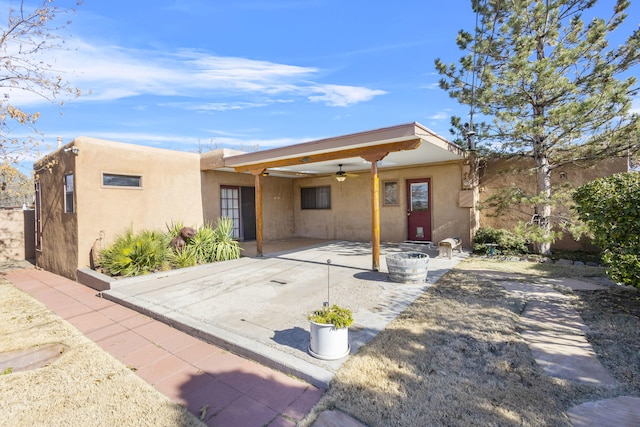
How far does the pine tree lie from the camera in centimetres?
650

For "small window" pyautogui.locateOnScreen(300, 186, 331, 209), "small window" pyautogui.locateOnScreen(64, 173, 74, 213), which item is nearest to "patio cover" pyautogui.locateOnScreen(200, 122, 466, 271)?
"small window" pyautogui.locateOnScreen(300, 186, 331, 209)

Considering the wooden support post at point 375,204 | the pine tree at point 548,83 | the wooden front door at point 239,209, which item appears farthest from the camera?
the wooden front door at point 239,209

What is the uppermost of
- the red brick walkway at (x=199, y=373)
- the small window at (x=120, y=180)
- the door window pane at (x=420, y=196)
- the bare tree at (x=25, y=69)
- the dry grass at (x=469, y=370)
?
the bare tree at (x=25, y=69)

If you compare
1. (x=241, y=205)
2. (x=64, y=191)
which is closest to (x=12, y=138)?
(x=64, y=191)

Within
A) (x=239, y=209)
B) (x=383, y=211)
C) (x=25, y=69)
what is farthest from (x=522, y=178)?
(x=25, y=69)

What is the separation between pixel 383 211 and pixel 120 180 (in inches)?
298

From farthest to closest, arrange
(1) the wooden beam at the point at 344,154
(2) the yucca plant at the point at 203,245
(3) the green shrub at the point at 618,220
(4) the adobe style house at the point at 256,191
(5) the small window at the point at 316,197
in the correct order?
(5) the small window at the point at 316,197 → (2) the yucca plant at the point at 203,245 → (4) the adobe style house at the point at 256,191 → (1) the wooden beam at the point at 344,154 → (3) the green shrub at the point at 618,220

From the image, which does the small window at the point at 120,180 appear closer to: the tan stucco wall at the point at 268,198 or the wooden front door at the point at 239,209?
the tan stucco wall at the point at 268,198

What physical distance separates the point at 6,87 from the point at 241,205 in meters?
6.54

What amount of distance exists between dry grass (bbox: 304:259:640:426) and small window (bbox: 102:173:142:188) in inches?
278

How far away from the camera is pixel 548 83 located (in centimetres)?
660

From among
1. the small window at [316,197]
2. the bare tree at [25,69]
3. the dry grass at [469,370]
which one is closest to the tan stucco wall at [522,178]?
the dry grass at [469,370]

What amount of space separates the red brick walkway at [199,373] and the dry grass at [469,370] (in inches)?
12.5

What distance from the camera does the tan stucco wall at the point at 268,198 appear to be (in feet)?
31.2
